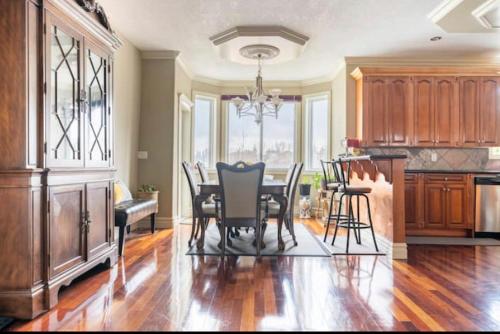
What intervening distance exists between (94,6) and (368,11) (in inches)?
115

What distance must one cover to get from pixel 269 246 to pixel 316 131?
3.69 m

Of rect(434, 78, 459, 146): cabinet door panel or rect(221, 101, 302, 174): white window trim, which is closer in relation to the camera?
rect(434, 78, 459, 146): cabinet door panel

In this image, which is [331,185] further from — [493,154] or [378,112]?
[493,154]

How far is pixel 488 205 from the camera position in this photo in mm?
4754

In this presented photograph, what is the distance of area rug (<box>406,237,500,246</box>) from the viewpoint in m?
4.39

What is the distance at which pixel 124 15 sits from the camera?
410cm

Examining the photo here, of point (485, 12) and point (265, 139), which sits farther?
point (265, 139)

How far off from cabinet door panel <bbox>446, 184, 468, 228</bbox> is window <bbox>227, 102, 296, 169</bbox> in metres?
3.13

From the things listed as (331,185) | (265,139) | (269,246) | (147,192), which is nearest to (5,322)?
(269,246)

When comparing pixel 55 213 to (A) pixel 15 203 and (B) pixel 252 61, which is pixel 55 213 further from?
(B) pixel 252 61

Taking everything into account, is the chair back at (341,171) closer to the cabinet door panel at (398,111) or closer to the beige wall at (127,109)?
the cabinet door panel at (398,111)

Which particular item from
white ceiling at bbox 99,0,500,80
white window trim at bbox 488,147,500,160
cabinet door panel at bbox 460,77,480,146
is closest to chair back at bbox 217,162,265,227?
white ceiling at bbox 99,0,500,80

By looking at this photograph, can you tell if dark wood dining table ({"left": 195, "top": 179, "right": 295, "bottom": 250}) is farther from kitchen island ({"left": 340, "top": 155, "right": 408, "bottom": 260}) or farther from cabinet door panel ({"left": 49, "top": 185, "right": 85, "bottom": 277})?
cabinet door panel ({"left": 49, "top": 185, "right": 85, "bottom": 277})

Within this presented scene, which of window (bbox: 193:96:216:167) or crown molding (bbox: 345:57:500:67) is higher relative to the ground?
crown molding (bbox: 345:57:500:67)
